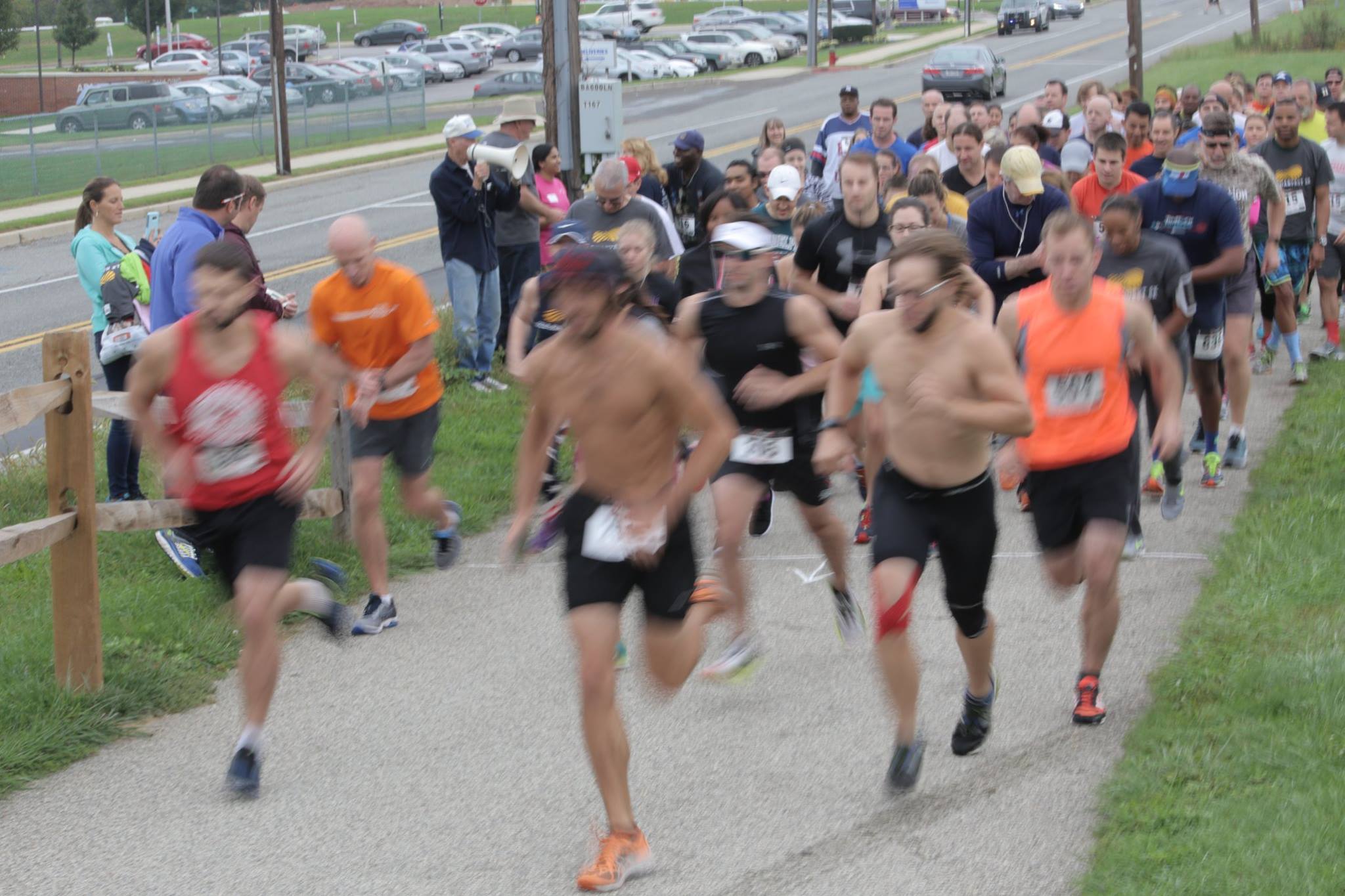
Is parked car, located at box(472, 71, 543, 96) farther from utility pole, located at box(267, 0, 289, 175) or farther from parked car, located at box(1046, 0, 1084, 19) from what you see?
parked car, located at box(1046, 0, 1084, 19)

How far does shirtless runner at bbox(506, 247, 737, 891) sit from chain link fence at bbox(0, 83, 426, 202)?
87.5 ft

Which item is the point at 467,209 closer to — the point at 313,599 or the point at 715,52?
the point at 313,599

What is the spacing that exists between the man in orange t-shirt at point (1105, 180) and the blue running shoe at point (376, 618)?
504 cm

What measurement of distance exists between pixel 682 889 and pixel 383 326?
3.37 metres

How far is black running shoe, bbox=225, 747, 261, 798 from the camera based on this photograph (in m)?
5.41

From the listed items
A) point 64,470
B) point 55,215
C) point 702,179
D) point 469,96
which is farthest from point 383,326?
point 469,96

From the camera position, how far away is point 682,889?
4.68 meters

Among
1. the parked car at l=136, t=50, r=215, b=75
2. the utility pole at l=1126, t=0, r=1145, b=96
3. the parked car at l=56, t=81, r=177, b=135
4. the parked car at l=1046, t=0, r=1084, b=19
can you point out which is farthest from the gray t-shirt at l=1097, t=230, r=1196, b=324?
the parked car at l=1046, t=0, r=1084, b=19

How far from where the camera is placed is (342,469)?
27.3ft

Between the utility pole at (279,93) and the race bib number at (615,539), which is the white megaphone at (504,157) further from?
the utility pole at (279,93)

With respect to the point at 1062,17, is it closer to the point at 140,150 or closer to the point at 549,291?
the point at 140,150

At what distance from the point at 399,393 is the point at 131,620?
161 cm

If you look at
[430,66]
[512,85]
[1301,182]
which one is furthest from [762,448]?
[430,66]

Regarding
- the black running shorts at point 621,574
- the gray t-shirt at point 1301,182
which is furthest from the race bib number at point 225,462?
the gray t-shirt at point 1301,182
